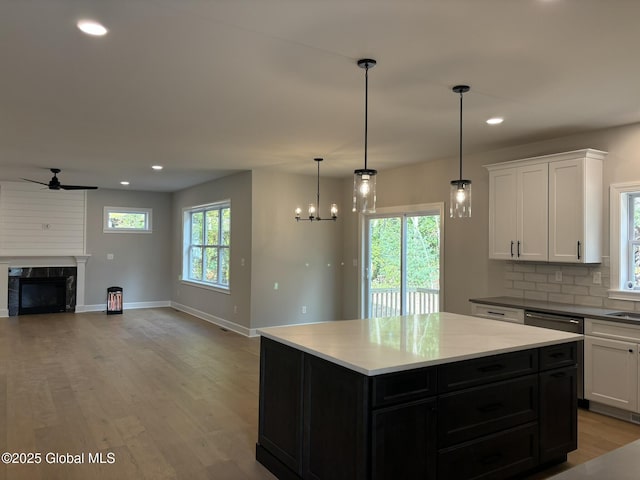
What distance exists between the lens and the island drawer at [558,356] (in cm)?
286

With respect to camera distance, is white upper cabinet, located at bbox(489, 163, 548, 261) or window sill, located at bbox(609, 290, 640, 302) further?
white upper cabinet, located at bbox(489, 163, 548, 261)

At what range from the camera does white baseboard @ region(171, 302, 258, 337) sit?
23.1ft

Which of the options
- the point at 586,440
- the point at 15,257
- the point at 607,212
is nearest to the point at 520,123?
the point at 607,212

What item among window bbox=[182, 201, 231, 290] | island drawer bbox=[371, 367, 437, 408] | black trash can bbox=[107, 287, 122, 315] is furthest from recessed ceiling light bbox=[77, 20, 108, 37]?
black trash can bbox=[107, 287, 122, 315]

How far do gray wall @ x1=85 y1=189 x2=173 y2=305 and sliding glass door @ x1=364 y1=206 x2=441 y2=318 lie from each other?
517cm

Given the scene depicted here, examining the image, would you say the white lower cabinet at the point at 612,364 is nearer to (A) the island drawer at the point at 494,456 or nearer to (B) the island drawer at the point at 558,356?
(B) the island drawer at the point at 558,356

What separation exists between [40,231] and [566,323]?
9257 millimetres

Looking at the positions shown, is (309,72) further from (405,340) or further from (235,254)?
(235,254)

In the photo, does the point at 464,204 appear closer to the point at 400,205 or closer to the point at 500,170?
the point at 500,170

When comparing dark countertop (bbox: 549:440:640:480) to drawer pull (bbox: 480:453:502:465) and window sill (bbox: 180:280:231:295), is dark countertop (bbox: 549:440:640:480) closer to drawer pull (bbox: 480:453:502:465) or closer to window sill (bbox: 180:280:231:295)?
drawer pull (bbox: 480:453:502:465)

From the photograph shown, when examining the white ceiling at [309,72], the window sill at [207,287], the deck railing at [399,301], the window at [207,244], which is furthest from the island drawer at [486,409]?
the window at [207,244]

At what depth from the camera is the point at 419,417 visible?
2.32 metres

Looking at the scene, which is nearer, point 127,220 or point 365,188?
point 365,188

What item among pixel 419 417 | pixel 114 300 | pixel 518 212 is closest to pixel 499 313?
pixel 518 212
